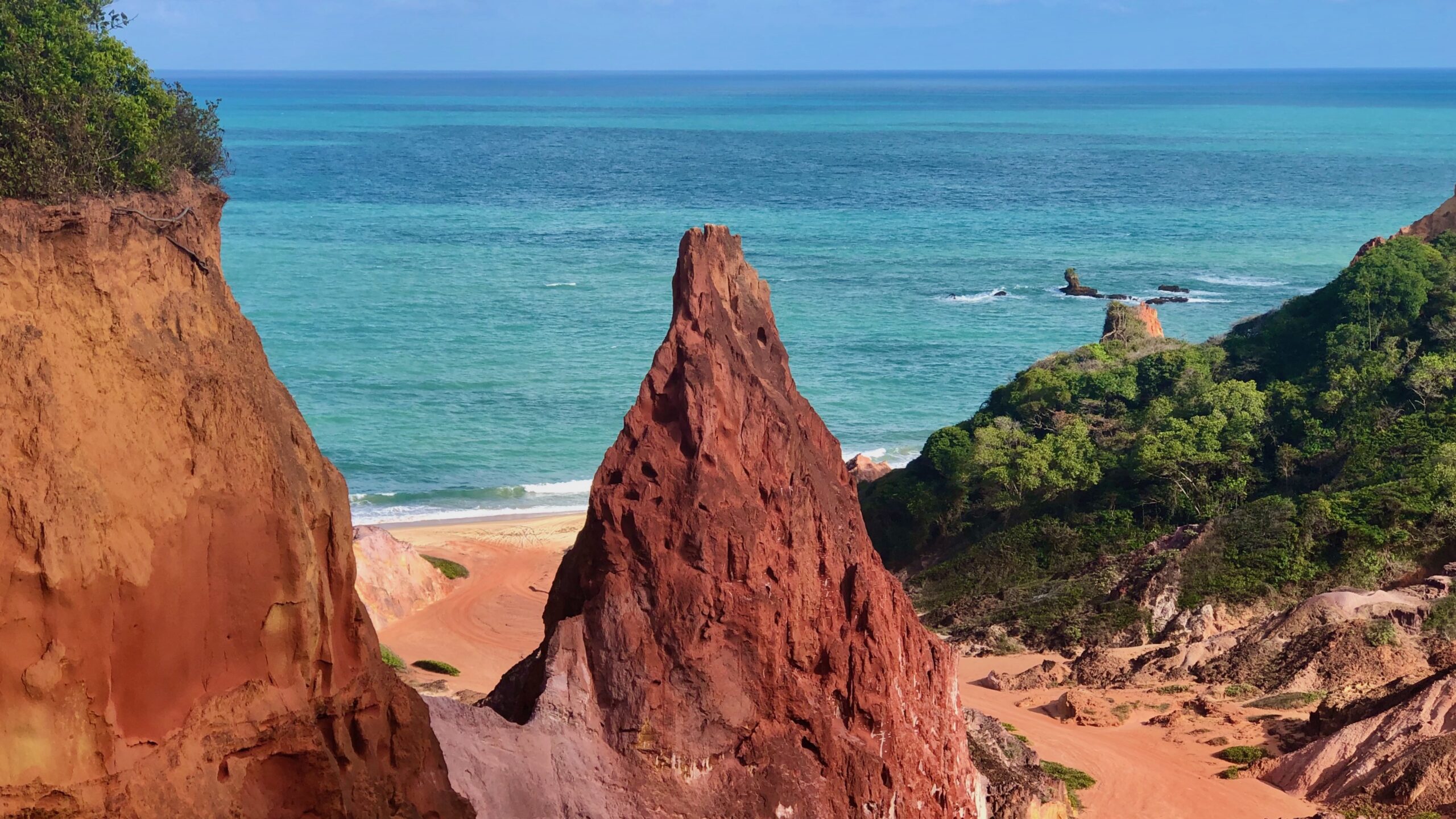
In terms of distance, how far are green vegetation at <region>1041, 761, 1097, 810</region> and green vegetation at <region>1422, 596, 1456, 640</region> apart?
9.08 meters

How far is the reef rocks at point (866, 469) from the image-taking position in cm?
5439

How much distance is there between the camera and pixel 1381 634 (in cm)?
3067

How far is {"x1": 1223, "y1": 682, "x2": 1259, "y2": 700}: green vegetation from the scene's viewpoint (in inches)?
1206

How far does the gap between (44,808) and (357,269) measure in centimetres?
10570

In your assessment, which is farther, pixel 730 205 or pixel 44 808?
pixel 730 205

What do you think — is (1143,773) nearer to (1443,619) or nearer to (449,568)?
(1443,619)

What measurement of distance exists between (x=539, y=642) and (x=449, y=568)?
639 centimetres

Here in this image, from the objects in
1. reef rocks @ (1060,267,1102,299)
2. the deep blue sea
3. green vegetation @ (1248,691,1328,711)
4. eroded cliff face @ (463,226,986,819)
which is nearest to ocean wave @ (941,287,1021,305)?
the deep blue sea

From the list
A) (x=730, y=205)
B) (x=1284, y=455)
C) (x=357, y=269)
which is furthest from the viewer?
(x=730, y=205)

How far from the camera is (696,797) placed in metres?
15.9

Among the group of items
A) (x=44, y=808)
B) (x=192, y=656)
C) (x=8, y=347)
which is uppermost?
(x=8, y=347)

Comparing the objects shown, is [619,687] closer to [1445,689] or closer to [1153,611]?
[1445,689]

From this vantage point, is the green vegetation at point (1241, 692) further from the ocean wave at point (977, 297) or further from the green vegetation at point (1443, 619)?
the ocean wave at point (977, 297)

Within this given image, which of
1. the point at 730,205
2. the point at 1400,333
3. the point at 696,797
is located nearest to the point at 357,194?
the point at 730,205
